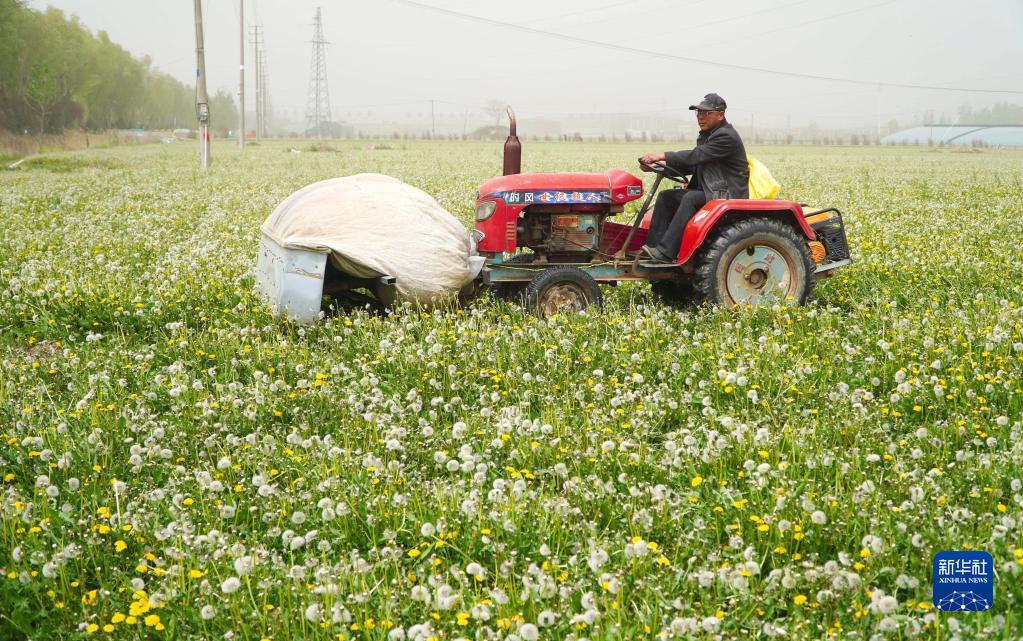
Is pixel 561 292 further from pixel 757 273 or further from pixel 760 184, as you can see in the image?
pixel 760 184

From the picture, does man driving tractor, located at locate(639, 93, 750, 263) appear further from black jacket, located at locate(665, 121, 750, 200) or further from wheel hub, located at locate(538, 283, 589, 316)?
wheel hub, located at locate(538, 283, 589, 316)

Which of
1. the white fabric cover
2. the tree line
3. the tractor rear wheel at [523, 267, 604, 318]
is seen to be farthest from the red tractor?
the tree line

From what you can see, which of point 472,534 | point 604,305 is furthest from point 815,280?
point 472,534

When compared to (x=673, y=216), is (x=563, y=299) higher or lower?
lower

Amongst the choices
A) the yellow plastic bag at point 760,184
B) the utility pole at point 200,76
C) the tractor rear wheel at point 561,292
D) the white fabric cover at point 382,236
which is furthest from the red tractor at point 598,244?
the utility pole at point 200,76

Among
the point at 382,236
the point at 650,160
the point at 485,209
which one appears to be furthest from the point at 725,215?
the point at 382,236

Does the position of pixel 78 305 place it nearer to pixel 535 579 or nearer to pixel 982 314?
pixel 535 579

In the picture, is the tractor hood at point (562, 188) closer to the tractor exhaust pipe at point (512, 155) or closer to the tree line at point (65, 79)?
the tractor exhaust pipe at point (512, 155)

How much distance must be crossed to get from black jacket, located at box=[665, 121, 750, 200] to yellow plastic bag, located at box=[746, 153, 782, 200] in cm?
57

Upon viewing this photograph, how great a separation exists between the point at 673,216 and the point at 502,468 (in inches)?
150

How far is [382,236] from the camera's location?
6.84 metres

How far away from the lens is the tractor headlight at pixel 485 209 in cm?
704

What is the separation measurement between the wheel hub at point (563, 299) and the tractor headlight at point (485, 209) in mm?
803

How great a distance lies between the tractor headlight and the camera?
277 inches
